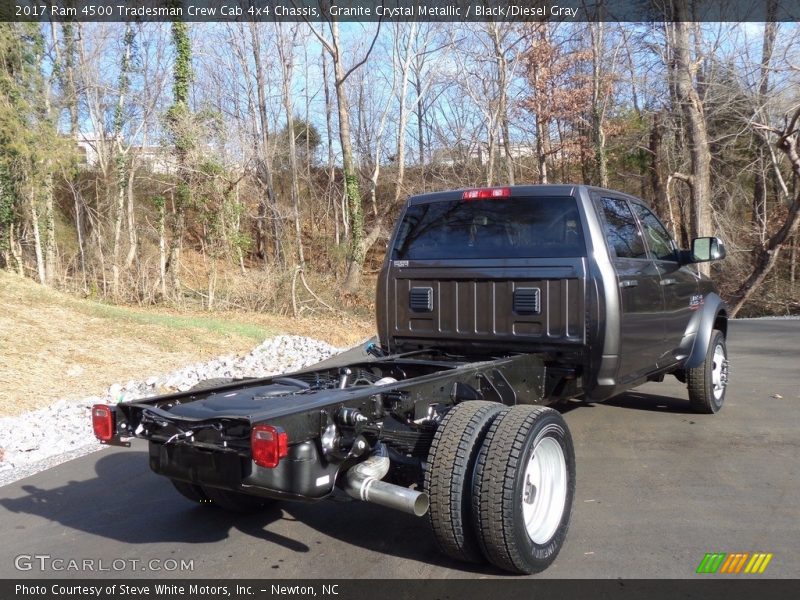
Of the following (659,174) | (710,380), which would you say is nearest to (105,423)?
(710,380)

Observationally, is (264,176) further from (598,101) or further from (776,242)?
(776,242)

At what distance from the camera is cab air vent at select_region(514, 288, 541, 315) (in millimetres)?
5457

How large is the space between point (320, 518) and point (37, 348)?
7.92 m

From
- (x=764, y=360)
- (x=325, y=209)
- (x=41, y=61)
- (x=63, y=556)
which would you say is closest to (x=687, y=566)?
(x=63, y=556)

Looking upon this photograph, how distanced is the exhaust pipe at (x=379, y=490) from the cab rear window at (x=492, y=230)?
2395 millimetres

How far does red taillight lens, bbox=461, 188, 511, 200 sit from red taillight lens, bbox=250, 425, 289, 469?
3171 millimetres

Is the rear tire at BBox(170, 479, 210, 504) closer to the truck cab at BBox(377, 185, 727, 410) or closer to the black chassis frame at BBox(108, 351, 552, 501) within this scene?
the black chassis frame at BBox(108, 351, 552, 501)

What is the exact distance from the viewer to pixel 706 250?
6586 millimetres

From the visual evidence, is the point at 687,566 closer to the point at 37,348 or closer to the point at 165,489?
the point at 165,489

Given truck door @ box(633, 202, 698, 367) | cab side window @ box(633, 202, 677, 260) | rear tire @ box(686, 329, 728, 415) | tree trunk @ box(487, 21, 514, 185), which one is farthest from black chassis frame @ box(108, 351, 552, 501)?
tree trunk @ box(487, 21, 514, 185)

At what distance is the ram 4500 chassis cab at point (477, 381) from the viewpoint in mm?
3629

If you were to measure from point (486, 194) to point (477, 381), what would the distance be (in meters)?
1.85
